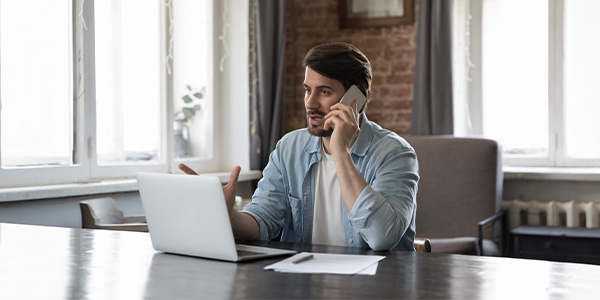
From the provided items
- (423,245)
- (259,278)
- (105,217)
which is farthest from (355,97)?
(105,217)

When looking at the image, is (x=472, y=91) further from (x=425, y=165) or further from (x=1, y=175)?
(x=1, y=175)

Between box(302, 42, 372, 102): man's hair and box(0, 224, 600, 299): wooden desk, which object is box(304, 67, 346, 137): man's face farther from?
box(0, 224, 600, 299): wooden desk

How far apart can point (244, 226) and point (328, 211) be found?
33 centimetres

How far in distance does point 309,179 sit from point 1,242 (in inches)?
38.9

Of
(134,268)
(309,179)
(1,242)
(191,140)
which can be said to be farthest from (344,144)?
(191,140)

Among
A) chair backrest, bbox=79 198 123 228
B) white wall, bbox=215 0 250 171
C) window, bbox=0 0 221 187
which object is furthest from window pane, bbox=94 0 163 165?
white wall, bbox=215 0 250 171

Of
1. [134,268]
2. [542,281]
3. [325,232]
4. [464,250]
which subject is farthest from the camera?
[464,250]

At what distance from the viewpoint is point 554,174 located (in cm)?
457

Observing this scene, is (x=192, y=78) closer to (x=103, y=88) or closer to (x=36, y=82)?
(x=103, y=88)

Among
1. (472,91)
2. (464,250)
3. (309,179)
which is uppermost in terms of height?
(472,91)

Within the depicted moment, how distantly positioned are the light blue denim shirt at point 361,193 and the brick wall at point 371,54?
267 centimetres

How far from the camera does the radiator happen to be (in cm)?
450

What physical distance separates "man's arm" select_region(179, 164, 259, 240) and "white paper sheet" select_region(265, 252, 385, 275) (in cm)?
32

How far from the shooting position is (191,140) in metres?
4.84
